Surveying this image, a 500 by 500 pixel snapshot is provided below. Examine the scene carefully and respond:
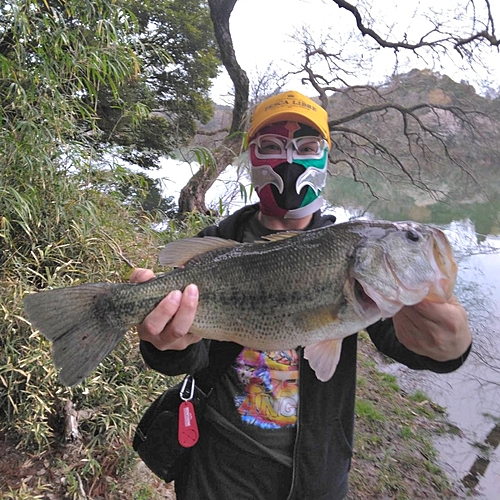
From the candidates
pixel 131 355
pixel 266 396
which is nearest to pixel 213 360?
pixel 266 396

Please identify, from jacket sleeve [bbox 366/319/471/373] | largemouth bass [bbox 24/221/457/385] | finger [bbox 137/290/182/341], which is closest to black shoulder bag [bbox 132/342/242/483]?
largemouth bass [bbox 24/221/457/385]

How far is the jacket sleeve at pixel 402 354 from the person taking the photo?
5.11 feet

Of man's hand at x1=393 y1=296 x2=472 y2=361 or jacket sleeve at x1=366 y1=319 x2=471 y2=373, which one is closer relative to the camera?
man's hand at x1=393 y1=296 x2=472 y2=361

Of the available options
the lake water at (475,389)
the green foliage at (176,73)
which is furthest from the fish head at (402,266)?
the green foliage at (176,73)

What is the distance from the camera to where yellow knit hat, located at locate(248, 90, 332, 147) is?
2092 mm

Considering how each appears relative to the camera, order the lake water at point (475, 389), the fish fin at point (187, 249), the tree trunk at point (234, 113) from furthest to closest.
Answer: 1. the tree trunk at point (234, 113)
2. the lake water at point (475, 389)
3. the fish fin at point (187, 249)

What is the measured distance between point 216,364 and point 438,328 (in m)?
0.95

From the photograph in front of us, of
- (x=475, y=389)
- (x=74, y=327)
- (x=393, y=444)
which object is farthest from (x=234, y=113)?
(x=74, y=327)

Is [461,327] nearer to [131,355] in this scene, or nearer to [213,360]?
[213,360]

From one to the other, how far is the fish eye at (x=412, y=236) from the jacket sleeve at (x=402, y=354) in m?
0.47

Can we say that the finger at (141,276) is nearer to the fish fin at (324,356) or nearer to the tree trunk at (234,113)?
the fish fin at (324,356)

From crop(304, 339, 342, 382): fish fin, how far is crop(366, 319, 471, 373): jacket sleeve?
1.14 ft

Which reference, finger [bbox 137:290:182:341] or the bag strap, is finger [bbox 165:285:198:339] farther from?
the bag strap

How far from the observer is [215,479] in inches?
68.7
